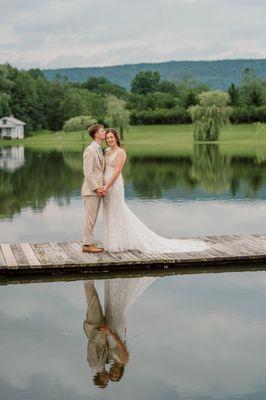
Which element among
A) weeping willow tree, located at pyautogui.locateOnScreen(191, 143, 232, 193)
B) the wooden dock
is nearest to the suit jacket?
the wooden dock

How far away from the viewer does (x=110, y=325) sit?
963 centimetres

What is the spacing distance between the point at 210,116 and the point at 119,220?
55381mm

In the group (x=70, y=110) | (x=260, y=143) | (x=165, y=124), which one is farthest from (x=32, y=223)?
(x=70, y=110)

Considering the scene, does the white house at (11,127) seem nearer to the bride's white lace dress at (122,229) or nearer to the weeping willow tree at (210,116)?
the weeping willow tree at (210,116)

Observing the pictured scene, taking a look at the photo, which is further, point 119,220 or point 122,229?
point 122,229

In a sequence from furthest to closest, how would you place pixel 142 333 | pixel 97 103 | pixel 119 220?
pixel 97 103 → pixel 119 220 → pixel 142 333

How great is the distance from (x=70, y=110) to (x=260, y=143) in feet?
173

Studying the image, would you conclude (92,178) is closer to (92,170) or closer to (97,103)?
(92,170)

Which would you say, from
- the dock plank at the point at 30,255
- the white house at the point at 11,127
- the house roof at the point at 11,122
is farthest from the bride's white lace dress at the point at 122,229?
the house roof at the point at 11,122

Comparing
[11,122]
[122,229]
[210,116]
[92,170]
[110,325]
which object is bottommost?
[11,122]

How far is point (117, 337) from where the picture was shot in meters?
9.07

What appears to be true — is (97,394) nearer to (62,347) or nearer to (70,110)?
(62,347)

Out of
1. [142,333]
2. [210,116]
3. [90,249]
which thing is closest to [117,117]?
[210,116]

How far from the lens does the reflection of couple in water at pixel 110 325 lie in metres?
8.02
